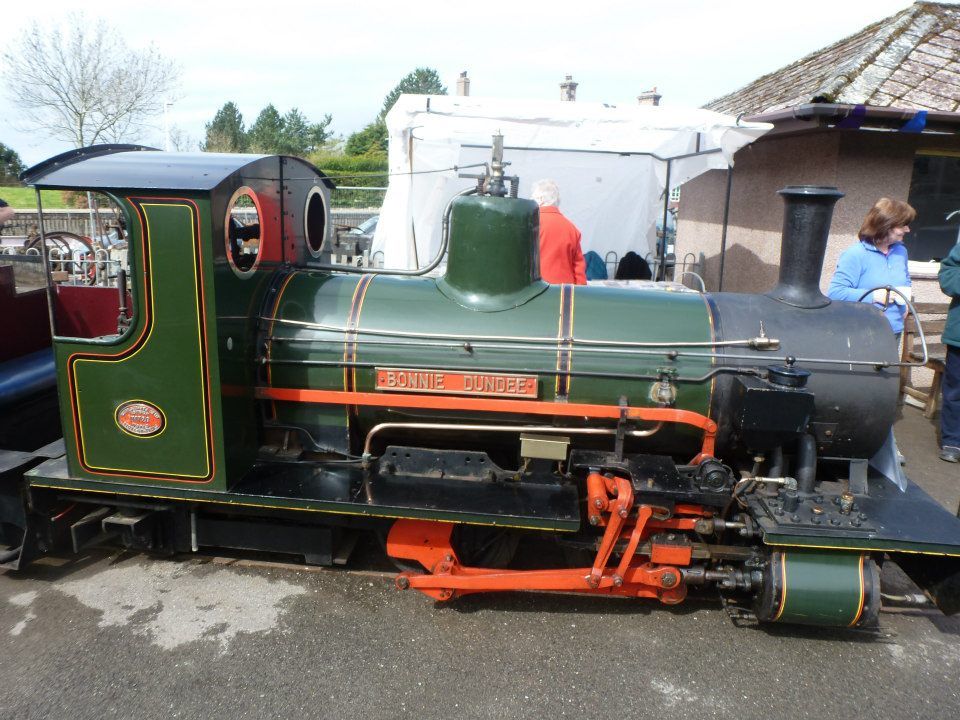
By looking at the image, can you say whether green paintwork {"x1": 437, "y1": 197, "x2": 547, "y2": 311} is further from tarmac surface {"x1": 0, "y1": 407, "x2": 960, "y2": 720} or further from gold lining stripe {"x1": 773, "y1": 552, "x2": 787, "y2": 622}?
gold lining stripe {"x1": 773, "y1": 552, "x2": 787, "y2": 622}

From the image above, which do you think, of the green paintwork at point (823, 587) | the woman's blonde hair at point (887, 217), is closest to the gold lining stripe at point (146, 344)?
the green paintwork at point (823, 587)

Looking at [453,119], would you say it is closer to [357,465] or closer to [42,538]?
[357,465]

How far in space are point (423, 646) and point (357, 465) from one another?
3.17 feet

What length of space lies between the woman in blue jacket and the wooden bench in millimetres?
1644

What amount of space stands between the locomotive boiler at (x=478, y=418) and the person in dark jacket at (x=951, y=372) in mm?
2554

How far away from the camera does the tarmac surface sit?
3057 mm

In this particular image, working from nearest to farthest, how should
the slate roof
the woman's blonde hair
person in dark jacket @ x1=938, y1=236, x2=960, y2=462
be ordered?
1. the woman's blonde hair
2. person in dark jacket @ x1=938, y1=236, x2=960, y2=462
3. the slate roof

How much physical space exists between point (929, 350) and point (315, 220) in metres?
6.19

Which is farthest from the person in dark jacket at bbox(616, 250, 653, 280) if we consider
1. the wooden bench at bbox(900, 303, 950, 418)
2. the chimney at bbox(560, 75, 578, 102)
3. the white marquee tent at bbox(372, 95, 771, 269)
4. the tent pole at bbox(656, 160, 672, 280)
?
the chimney at bbox(560, 75, 578, 102)

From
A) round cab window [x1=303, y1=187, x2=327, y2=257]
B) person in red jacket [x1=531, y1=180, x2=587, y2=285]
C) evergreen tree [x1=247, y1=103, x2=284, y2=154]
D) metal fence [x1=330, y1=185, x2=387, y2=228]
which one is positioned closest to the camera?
round cab window [x1=303, y1=187, x2=327, y2=257]

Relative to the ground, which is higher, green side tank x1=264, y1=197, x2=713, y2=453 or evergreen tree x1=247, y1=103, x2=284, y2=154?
evergreen tree x1=247, y1=103, x2=284, y2=154

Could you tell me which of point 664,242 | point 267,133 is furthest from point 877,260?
point 267,133

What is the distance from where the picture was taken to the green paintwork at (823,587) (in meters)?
3.25

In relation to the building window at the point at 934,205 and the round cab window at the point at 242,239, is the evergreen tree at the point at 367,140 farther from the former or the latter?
the round cab window at the point at 242,239
